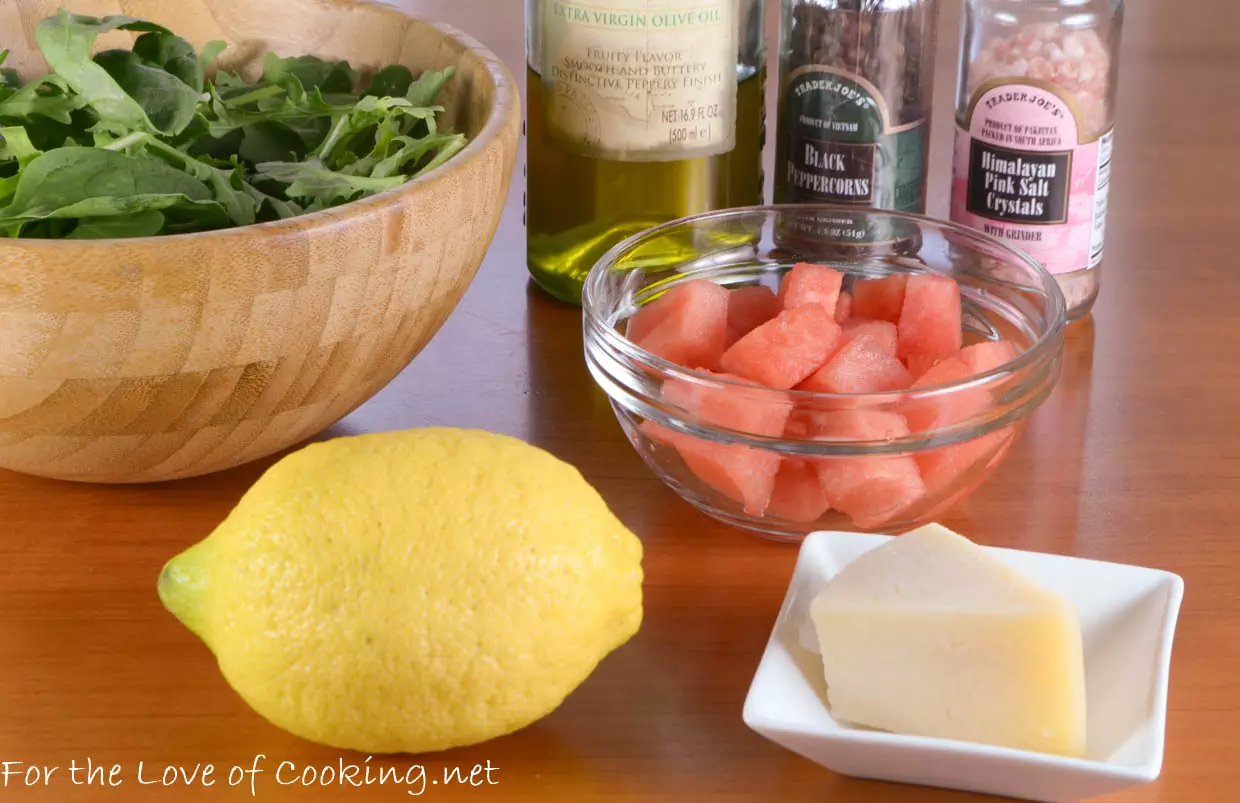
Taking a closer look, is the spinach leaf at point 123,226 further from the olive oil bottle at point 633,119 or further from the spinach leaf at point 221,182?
the olive oil bottle at point 633,119

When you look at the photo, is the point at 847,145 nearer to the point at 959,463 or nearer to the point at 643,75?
the point at 643,75

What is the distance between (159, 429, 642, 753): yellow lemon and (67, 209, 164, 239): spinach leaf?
0.20 meters

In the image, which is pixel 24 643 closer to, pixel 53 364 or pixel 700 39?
pixel 53 364

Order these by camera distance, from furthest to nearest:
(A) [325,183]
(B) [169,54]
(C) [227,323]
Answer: (B) [169,54], (A) [325,183], (C) [227,323]

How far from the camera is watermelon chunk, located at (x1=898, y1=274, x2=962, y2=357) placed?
2.85ft

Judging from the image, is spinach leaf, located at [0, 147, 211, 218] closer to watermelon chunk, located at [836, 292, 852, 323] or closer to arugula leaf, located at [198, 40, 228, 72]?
arugula leaf, located at [198, 40, 228, 72]

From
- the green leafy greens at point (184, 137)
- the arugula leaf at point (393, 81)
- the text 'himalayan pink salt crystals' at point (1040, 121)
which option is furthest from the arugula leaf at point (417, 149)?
the text 'himalayan pink salt crystals' at point (1040, 121)

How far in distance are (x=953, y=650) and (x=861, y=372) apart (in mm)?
233

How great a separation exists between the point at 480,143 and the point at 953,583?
355mm

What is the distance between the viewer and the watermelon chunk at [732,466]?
78cm

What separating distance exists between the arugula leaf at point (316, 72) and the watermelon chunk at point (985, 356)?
1.50ft

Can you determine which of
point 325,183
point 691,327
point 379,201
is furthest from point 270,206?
point 691,327

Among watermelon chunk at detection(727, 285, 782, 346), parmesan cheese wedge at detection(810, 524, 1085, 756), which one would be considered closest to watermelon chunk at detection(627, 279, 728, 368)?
watermelon chunk at detection(727, 285, 782, 346)

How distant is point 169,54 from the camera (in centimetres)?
96
